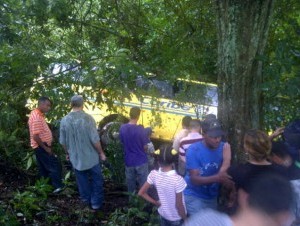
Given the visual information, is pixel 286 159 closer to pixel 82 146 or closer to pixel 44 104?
pixel 82 146

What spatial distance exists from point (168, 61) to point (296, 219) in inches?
156

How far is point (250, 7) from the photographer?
19.9ft

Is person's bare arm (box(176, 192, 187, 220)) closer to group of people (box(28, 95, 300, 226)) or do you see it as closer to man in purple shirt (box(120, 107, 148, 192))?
group of people (box(28, 95, 300, 226))

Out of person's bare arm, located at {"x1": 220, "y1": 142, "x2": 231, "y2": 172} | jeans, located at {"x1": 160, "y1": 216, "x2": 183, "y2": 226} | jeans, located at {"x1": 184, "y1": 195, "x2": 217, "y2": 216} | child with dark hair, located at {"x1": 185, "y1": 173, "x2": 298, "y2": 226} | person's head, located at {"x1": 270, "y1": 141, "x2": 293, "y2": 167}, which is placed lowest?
jeans, located at {"x1": 160, "y1": 216, "x2": 183, "y2": 226}

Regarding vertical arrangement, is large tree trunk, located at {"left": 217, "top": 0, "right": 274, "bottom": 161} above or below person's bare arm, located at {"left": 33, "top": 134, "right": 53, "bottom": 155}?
above

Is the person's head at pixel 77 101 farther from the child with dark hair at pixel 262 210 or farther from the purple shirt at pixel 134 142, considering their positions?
the child with dark hair at pixel 262 210

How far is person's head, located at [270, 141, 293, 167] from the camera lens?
15.9ft

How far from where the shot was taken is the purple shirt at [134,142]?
7.18 meters

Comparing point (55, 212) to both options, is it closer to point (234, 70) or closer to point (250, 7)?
point (234, 70)

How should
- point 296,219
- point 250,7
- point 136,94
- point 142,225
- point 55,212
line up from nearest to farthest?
point 296,219
point 250,7
point 142,225
point 55,212
point 136,94

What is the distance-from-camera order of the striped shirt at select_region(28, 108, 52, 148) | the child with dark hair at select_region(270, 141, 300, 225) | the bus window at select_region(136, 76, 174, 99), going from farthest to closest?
the striped shirt at select_region(28, 108, 52, 148) < the bus window at select_region(136, 76, 174, 99) < the child with dark hair at select_region(270, 141, 300, 225)

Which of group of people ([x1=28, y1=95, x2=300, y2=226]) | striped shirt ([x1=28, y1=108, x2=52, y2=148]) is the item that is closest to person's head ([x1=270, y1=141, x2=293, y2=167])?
group of people ([x1=28, y1=95, x2=300, y2=226])

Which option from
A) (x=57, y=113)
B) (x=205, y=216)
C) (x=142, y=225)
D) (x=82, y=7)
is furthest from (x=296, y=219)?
(x=82, y=7)

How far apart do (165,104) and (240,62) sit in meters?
2.92
